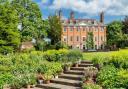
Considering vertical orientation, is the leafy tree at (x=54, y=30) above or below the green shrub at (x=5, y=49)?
above

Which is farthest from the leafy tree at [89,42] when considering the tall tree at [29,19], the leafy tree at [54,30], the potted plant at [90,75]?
the potted plant at [90,75]

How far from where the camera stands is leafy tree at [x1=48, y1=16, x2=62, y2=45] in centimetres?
6700

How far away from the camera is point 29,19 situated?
59.7m

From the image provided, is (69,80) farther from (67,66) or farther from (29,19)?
(29,19)

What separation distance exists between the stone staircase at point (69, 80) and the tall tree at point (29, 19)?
125 feet

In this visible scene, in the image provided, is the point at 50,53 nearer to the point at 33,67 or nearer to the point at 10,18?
the point at 33,67

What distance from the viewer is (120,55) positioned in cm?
1672

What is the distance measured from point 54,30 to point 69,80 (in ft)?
164

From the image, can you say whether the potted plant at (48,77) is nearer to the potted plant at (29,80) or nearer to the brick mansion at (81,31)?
the potted plant at (29,80)

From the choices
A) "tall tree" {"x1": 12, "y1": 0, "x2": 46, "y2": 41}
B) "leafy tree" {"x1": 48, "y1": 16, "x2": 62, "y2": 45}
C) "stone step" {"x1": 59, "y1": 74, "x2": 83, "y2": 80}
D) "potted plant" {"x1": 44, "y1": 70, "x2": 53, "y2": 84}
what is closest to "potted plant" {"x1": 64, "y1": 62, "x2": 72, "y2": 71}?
"stone step" {"x1": 59, "y1": 74, "x2": 83, "y2": 80}

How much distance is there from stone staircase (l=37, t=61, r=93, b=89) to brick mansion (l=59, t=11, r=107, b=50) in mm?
66772

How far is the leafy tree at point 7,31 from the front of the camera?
4094 centimetres

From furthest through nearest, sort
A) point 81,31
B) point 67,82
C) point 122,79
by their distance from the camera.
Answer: point 81,31, point 67,82, point 122,79

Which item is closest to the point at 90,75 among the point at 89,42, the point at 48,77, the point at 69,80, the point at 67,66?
the point at 69,80
